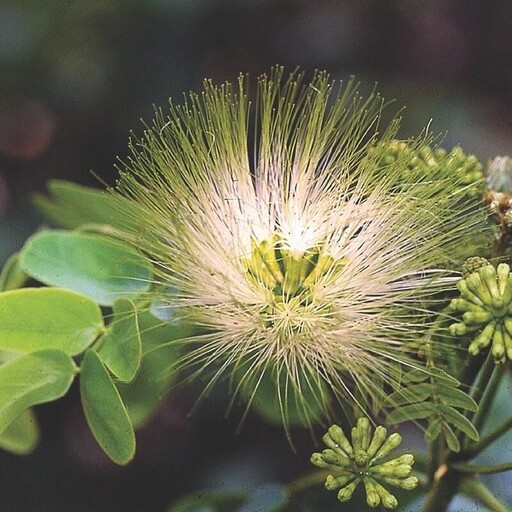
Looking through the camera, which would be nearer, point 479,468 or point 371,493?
point 371,493

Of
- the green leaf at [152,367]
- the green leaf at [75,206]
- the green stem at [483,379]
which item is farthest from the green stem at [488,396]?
the green leaf at [75,206]

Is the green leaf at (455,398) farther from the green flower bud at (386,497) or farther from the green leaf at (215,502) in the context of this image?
the green leaf at (215,502)

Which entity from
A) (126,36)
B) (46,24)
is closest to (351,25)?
(126,36)

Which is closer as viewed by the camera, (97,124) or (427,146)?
(427,146)

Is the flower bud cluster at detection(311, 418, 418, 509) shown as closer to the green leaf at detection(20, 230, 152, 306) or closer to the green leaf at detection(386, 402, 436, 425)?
the green leaf at detection(386, 402, 436, 425)

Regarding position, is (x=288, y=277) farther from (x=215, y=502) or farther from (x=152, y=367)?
(x=215, y=502)

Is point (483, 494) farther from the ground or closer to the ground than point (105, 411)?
closer to the ground

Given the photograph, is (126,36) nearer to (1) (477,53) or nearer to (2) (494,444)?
(1) (477,53)

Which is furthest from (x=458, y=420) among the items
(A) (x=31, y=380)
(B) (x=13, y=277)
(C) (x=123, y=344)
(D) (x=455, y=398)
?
(B) (x=13, y=277)
